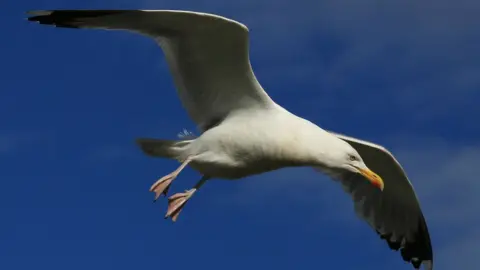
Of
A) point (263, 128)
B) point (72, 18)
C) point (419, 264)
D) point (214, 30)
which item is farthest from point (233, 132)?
point (419, 264)

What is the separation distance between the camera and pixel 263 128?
1092cm


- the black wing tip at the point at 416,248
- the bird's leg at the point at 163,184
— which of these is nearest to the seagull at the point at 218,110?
the bird's leg at the point at 163,184

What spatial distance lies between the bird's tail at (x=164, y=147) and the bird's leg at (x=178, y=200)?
0.43 meters

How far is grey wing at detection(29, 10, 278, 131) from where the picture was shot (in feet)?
34.6

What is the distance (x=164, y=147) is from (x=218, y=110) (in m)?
0.68

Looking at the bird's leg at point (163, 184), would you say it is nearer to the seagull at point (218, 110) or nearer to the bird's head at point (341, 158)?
the seagull at point (218, 110)

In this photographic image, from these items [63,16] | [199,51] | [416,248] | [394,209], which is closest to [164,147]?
[199,51]

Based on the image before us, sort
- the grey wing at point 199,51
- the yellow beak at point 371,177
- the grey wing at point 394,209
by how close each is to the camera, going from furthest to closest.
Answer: the grey wing at point 394,209
the yellow beak at point 371,177
the grey wing at point 199,51

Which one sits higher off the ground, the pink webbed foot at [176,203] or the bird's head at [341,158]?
the bird's head at [341,158]

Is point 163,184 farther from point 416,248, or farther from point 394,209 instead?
point 416,248

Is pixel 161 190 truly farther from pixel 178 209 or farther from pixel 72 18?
pixel 72 18

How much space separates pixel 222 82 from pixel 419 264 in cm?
446

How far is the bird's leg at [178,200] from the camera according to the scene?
37.6ft

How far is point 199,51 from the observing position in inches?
432
